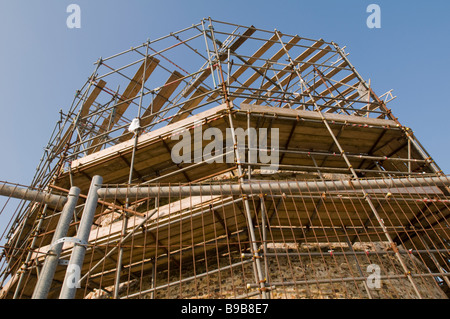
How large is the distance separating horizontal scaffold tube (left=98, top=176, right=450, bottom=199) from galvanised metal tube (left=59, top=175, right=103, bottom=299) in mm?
110

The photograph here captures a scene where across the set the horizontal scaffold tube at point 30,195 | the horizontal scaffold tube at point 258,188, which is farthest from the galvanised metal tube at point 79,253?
the horizontal scaffold tube at point 30,195

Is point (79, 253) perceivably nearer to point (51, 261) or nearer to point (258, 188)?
point (51, 261)

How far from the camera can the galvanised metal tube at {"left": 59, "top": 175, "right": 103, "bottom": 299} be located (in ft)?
7.95

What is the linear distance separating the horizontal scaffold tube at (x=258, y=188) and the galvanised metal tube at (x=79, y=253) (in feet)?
0.36

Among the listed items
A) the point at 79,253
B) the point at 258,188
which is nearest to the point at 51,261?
the point at 79,253

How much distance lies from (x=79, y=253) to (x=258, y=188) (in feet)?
7.95

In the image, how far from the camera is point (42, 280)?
2518 millimetres

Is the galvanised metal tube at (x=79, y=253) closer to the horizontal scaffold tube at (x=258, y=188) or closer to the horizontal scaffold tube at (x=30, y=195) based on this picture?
the horizontal scaffold tube at (x=258, y=188)

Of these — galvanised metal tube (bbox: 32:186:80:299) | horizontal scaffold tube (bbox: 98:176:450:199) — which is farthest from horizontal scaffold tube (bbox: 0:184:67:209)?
horizontal scaffold tube (bbox: 98:176:450:199)

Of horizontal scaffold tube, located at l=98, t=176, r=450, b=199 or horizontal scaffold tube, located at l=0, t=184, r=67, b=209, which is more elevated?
horizontal scaffold tube, located at l=98, t=176, r=450, b=199

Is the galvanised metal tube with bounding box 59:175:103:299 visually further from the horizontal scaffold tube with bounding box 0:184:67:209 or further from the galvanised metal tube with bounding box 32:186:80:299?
the horizontal scaffold tube with bounding box 0:184:67:209

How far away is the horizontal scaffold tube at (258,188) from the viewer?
3600 mm
